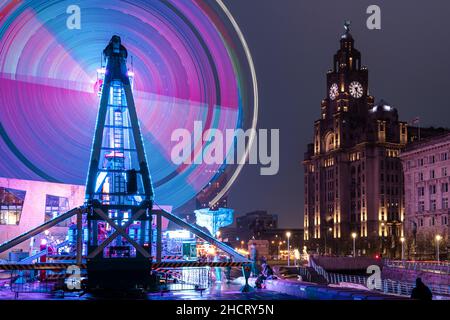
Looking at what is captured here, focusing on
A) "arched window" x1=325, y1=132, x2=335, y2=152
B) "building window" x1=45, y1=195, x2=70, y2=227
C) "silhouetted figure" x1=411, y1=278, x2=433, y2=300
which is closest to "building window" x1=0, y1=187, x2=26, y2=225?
"building window" x1=45, y1=195, x2=70, y2=227

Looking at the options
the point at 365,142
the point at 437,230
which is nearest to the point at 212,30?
the point at 437,230

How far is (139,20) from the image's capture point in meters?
60.2

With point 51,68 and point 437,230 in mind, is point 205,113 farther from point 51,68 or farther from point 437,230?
point 437,230

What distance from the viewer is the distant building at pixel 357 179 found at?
16875 cm

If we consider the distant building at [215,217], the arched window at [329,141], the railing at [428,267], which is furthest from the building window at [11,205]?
the arched window at [329,141]

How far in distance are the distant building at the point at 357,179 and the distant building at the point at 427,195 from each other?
1057 inches

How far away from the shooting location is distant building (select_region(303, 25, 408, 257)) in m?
169

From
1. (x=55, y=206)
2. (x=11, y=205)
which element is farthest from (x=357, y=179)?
(x=11, y=205)

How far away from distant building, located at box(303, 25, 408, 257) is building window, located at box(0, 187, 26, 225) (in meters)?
94.6

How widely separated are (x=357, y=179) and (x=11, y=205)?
113 meters

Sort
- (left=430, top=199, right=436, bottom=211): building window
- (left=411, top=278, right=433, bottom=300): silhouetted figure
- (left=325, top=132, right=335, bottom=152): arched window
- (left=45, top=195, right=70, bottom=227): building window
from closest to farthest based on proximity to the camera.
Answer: (left=411, top=278, right=433, bottom=300): silhouetted figure → (left=45, top=195, right=70, bottom=227): building window → (left=430, top=199, right=436, bottom=211): building window → (left=325, top=132, right=335, bottom=152): arched window

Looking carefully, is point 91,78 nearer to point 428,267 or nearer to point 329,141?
point 428,267

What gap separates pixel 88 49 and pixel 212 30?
11.4 meters

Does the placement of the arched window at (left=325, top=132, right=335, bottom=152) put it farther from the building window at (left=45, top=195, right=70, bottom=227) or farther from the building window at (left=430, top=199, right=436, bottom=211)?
the building window at (left=45, top=195, right=70, bottom=227)
